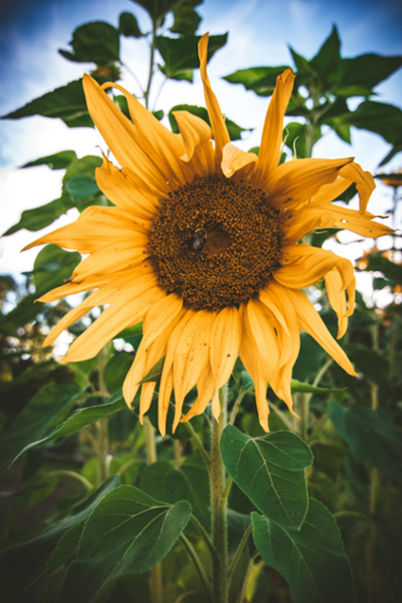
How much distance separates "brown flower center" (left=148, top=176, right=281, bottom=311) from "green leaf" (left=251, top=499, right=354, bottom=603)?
53 cm

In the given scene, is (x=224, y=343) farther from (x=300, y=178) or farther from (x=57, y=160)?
(x=57, y=160)

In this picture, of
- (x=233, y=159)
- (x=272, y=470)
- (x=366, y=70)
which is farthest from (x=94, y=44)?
(x=272, y=470)

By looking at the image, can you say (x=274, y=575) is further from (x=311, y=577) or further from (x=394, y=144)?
(x=394, y=144)

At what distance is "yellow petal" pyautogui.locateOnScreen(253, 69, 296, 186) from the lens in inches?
26.4

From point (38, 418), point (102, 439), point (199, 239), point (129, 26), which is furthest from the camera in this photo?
point (102, 439)

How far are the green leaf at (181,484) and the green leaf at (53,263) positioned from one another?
0.77 m

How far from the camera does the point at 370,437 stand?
4.21ft

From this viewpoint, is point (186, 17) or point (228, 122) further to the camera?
point (186, 17)

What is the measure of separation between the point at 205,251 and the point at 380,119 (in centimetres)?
90

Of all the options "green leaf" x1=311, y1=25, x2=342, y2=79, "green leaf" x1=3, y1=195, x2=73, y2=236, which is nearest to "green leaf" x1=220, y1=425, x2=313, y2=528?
"green leaf" x1=3, y1=195, x2=73, y2=236

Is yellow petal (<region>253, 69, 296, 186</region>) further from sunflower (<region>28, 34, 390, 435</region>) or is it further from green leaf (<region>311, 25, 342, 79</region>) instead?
green leaf (<region>311, 25, 342, 79</region>)

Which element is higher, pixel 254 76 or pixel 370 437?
pixel 254 76

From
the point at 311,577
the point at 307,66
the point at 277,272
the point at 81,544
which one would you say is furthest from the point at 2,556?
the point at 307,66

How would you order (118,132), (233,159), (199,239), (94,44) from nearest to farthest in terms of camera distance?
(233,159), (118,132), (199,239), (94,44)
